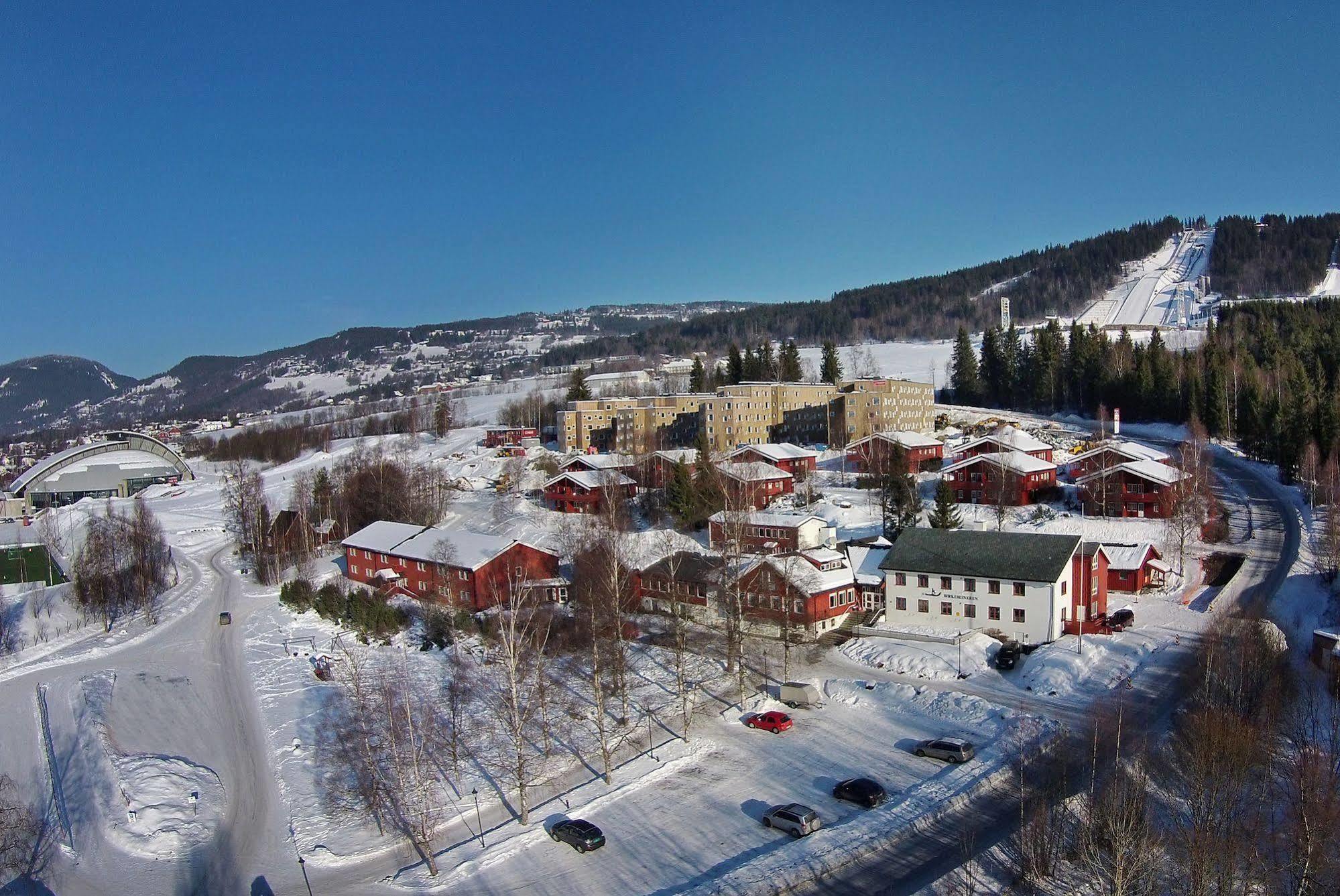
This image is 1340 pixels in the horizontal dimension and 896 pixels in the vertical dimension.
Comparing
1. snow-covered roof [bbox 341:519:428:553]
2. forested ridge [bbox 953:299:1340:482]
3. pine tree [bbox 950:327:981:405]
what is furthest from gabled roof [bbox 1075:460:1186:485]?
pine tree [bbox 950:327:981:405]

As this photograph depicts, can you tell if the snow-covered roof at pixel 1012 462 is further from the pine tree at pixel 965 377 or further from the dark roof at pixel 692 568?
the pine tree at pixel 965 377

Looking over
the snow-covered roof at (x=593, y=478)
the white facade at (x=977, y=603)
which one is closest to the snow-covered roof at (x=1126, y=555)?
the white facade at (x=977, y=603)

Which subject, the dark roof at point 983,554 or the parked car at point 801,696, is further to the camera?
the dark roof at point 983,554

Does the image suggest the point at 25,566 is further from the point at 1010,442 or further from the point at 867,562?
the point at 1010,442

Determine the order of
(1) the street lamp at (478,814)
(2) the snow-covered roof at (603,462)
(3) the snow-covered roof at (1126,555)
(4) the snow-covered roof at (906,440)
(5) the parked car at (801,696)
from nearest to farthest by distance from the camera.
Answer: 1. (1) the street lamp at (478,814)
2. (5) the parked car at (801,696)
3. (3) the snow-covered roof at (1126,555)
4. (2) the snow-covered roof at (603,462)
5. (4) the snow-covered roof at (906,440)

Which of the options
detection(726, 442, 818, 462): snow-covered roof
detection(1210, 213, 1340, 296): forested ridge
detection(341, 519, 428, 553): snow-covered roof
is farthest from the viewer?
detection(1210, 213, 1340, 296): forested ridge

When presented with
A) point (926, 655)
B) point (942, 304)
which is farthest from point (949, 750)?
point (942, 304)

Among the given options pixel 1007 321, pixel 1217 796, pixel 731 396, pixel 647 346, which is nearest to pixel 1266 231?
pixel 1007 321

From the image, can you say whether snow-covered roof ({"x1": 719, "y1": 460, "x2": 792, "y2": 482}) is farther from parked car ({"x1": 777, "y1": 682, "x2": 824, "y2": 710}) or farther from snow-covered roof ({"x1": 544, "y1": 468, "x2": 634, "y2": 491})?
parked car ({"x1": 777, "y1": 682, "x2": 824, "y2": 710})
